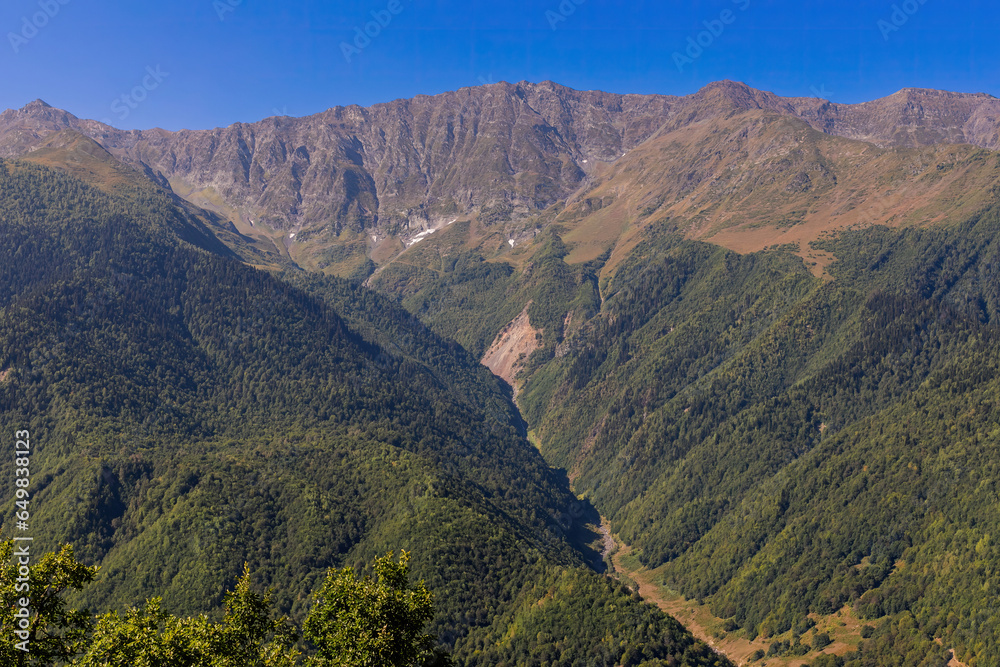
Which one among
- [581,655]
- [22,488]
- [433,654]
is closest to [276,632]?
[433,654]

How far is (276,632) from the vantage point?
64875 mm

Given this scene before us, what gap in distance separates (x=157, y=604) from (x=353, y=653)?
16.3 m

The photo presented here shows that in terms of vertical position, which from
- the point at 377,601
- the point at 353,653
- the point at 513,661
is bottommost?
the point at 513,661

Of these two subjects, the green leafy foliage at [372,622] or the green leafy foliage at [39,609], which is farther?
the green leafy foliage at [372,622]

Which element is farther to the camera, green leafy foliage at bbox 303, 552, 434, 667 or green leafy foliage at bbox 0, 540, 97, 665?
green leafy foliage at bbox 303, 552, 434, 667

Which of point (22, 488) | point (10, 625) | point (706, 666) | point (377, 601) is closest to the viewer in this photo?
point (10, 625)

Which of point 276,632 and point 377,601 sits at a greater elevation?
point 377,601

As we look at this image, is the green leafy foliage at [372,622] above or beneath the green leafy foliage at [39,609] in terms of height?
above

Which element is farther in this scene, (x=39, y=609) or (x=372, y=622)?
(x=372, y=622)

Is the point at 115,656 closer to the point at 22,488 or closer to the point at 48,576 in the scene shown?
the point at 48,576

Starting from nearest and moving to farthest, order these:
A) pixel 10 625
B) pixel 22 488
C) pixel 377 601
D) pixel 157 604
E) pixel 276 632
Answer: pixel 10 625
pixel 157 604
pixel 377 601
pixel 276 632
pixel 22 488

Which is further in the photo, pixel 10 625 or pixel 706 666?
pixel 706 666

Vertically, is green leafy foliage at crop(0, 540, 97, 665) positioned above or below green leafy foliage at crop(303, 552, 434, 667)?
below

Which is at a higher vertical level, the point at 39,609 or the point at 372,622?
the point at 372,622
